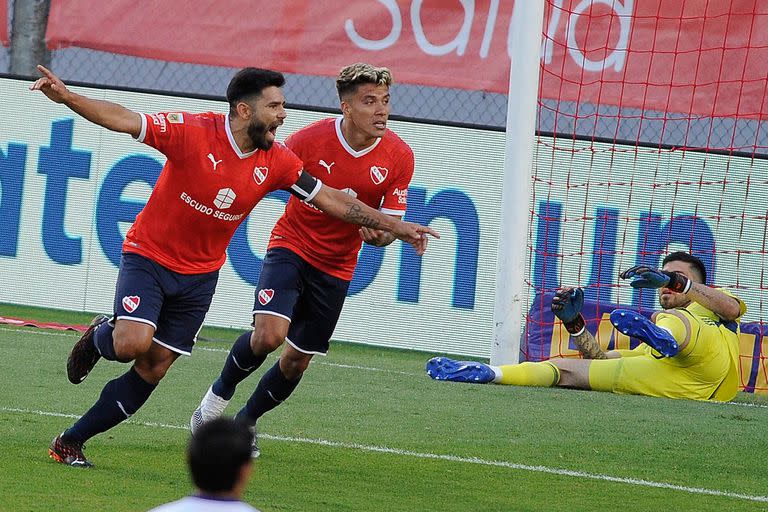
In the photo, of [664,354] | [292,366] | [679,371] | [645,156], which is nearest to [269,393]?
[292,366]

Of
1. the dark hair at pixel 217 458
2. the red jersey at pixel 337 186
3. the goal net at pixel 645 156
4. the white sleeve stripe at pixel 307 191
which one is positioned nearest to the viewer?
the dark hair at pixel 217 458

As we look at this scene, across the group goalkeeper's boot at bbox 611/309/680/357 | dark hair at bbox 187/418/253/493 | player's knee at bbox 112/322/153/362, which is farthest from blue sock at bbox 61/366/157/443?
goalkeeper's boot at bbox 611/309/680/357

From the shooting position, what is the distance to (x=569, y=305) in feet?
31.9

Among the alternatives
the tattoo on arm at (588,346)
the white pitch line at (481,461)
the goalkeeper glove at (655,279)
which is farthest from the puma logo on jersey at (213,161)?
the tattoo on arm at (588,346)

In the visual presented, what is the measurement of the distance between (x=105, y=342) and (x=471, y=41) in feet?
22.0

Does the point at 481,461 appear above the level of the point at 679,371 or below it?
below

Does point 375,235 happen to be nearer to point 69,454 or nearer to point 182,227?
point 182,227

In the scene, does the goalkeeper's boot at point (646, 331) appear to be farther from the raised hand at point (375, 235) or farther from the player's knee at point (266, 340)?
the player's knee at point (266, 340)

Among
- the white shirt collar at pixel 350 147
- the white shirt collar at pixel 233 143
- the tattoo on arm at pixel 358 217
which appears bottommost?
the tattoo on arm at pixel 358 217

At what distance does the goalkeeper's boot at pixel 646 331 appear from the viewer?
8969 millimetres

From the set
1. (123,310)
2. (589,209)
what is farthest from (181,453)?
(589,209)

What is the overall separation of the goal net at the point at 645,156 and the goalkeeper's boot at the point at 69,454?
574 cm

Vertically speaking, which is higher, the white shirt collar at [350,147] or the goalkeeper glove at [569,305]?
the white shirt collar at [350,147]

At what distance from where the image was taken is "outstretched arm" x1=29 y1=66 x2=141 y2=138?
5.58 m
